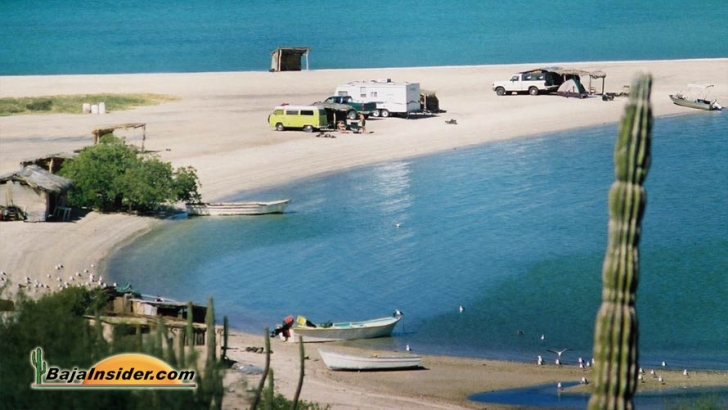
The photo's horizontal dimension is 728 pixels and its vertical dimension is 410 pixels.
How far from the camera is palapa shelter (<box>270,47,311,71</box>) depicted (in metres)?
83.4

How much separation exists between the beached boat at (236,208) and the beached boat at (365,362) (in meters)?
17.4

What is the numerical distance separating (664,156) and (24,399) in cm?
4513

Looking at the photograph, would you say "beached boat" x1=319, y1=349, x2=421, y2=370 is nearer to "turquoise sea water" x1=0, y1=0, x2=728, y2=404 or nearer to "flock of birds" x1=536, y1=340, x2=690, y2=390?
"turquoise sea water" x1=0, y1=0, x2=728, y2=404

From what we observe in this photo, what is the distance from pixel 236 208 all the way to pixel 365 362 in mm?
17961

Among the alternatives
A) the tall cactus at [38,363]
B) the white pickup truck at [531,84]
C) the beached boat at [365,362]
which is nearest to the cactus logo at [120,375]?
the tall cactus at [38,363]

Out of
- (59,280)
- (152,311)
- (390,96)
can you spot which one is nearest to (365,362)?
(152,311)

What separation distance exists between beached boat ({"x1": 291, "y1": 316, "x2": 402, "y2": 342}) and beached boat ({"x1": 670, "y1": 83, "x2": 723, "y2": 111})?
1622 inches

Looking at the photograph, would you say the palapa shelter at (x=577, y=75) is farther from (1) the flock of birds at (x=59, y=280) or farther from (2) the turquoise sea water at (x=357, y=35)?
(1) the flock of birds at (x=59, y=280)

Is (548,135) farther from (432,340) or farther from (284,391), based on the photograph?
(284,391)

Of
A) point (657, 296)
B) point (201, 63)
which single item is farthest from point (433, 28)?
point (657, 296)

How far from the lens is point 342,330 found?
31.4 metres

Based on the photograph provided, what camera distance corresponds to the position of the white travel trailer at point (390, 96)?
64.2 meters

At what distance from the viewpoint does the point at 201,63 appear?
349 ft

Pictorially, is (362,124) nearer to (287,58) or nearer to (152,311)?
(287,58)
